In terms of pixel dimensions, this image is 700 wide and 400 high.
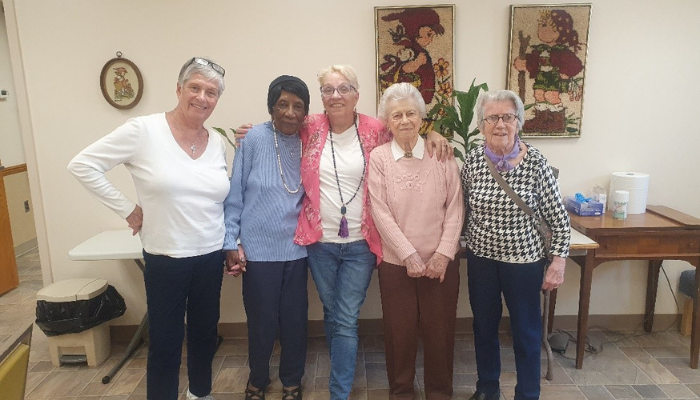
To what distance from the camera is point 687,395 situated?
7.63 ft

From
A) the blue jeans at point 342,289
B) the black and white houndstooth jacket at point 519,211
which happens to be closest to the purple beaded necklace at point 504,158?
the black and white houndstooth jacket at point 519,211

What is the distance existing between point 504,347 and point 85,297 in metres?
2.55

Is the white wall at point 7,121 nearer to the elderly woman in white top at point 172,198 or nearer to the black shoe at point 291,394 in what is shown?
the elderly woman in white top at point 172,198

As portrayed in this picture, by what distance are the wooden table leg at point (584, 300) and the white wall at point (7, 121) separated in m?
5.20

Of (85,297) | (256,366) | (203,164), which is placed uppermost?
(203,164)

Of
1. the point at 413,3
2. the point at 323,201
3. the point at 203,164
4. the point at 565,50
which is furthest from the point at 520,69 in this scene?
the point at 203,164

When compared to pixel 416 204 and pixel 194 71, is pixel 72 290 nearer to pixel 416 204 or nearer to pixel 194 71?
pixel 194 71

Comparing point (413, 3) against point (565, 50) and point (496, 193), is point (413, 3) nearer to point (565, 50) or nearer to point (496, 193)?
point (565, 50)

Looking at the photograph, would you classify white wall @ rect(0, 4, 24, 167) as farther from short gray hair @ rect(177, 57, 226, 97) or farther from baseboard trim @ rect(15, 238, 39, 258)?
short gray hair @ rect(177, 57, 226, 97)

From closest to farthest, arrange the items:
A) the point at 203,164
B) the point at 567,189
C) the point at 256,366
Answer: the point at 203,164, the point at 256,366, the point at 567,189

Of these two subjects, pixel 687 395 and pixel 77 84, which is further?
pixel 77 84

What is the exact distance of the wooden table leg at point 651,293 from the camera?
2.94 m

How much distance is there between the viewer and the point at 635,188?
2707 millimetres

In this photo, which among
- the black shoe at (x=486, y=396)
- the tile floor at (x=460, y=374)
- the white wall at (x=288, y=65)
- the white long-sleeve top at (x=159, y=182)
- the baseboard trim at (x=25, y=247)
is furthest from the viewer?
the baseboard trim at (x=25, y=247)
